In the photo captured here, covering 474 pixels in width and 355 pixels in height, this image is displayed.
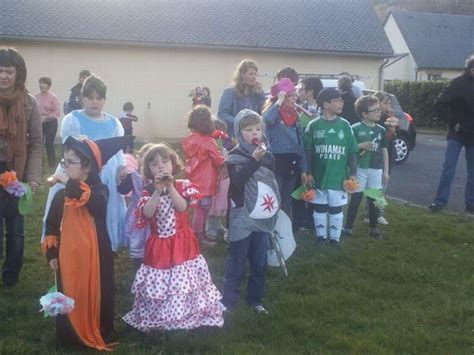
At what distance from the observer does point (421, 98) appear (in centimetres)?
2948

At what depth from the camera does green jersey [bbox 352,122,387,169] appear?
7.52 metres

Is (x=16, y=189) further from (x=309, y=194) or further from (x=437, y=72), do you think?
(x=437, y=72)

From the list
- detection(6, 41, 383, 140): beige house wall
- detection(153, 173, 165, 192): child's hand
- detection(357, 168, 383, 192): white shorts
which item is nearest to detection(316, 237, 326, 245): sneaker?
detection(357, 168, 383, 192): white shorts

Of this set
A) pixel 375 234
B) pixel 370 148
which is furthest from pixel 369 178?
pixel 375 234

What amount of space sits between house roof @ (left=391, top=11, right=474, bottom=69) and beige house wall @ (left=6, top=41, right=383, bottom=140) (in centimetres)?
2361

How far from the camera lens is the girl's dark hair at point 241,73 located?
6.86 meters

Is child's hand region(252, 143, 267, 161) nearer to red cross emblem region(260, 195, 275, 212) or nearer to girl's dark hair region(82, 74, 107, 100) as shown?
red cross emblem region(260, 195, 275, 212)

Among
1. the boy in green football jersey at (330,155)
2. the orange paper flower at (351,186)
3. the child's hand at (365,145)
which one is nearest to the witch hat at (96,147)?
the boy in green football jersey at (330,155)

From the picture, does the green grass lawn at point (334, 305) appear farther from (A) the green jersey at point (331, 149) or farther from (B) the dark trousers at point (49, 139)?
(B) the dark trousers at point (49, 139)

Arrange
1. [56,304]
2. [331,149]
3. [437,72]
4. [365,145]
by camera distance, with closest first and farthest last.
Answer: [56,304] < [331,149] < [365,145] < [437,72]

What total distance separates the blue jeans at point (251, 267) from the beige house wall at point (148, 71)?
53.7 feet

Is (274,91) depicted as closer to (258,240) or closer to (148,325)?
(258,240)

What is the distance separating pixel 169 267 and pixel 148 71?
57.1 feet

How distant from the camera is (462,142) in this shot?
9.20 metres
